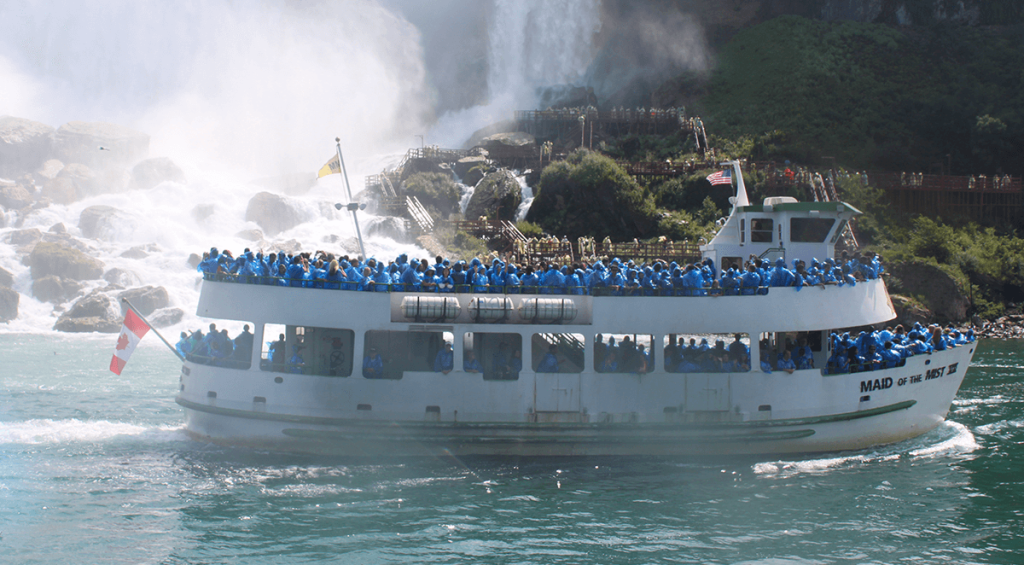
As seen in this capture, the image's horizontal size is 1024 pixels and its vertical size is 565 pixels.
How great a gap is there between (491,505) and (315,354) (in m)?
5.87

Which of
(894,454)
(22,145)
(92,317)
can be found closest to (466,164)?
(92,317)

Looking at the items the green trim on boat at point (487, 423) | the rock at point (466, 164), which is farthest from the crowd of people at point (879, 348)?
the rock at point (466, 164)

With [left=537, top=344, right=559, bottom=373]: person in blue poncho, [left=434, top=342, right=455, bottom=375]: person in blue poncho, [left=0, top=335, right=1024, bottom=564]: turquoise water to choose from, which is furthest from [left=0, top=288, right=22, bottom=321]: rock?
[left=537, top=344, right=559, bottom=373]: person in blue poncho

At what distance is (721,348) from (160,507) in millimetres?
12639

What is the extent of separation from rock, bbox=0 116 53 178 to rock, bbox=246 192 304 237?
125 feet

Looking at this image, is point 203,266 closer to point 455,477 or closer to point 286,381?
point 286,381

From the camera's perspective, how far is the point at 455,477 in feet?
51.1

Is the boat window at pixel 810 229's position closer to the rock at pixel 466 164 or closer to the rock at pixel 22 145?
the rock at pixel 466 164

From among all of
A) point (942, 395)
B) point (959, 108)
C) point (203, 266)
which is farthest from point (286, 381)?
point (959, 108)

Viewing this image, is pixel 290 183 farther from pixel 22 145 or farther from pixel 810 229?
pixel 810 229

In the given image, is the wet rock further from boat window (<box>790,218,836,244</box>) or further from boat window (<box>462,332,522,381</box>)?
boat window (<box>462,332,522,381</box>)

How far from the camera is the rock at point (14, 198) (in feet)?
212

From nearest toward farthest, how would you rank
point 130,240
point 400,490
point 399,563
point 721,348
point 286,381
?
point 399,563 < point 400,490 < point 286,381 < point 721,348 < point 130,240

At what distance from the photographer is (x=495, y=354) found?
17.1m
